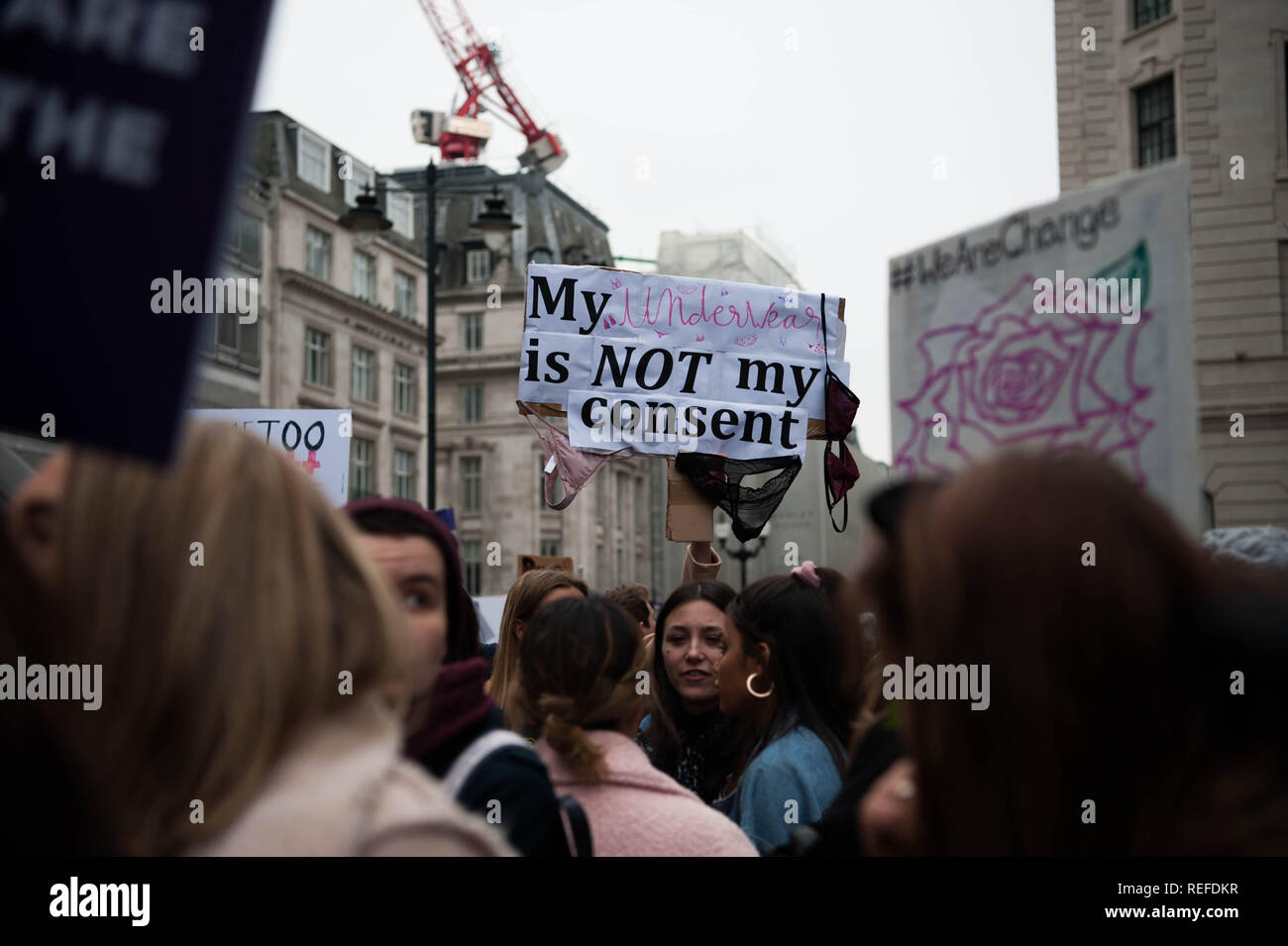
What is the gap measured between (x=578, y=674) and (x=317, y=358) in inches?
1663

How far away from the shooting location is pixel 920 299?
3088mm

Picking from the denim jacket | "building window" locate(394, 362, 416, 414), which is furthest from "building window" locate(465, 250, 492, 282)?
the denim jacket

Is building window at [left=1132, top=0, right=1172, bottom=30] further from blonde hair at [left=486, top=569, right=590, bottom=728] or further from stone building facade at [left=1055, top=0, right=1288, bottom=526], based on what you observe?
blonde hair at [left=486, top=569, right=590, bottom=728]

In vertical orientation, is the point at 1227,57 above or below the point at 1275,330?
above

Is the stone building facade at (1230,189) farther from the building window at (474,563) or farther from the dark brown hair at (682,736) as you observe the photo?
the building window at (474,563)

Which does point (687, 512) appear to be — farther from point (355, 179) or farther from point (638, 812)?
point (355, 179)

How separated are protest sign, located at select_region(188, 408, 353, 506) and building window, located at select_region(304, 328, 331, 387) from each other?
119 feet

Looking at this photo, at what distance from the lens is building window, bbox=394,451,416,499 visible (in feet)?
160

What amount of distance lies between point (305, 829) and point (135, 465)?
522mm
